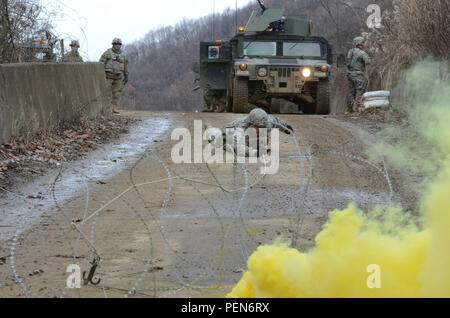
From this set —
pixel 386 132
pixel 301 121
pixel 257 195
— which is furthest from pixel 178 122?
pixel 257 195

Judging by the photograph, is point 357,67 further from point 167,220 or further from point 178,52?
point 178,52

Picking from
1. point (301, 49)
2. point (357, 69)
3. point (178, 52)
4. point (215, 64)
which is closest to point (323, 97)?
point (357, 69)

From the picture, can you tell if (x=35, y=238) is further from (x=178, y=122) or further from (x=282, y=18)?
(x=282, y=18)

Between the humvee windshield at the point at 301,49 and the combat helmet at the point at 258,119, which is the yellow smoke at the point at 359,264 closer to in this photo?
the combat helmet at the point at 258,119

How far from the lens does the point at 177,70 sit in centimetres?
7150

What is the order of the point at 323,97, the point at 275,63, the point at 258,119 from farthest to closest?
the point at 323,97, the point at 275,63, the point at 258,119

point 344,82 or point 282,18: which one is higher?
point 282,18

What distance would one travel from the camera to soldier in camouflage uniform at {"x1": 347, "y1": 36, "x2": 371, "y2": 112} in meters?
17.3

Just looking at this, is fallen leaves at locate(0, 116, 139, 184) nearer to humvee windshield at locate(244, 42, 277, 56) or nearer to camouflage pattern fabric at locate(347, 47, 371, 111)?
humvee windshield at locate(244, 42, 277, 56)

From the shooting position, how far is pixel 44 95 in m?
10.6

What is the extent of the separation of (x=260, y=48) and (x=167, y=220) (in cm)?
1251

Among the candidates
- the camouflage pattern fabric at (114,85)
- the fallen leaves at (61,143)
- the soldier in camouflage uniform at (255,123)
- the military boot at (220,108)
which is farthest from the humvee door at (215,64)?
the soldier in camouflage uniform at (255,123)

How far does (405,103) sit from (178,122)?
5037mm

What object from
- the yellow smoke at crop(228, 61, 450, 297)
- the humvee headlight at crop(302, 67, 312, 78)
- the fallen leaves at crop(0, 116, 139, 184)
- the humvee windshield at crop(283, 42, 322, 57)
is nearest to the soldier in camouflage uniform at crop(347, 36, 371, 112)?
the humvee windshield at crop(283, 42, 322, 57)
